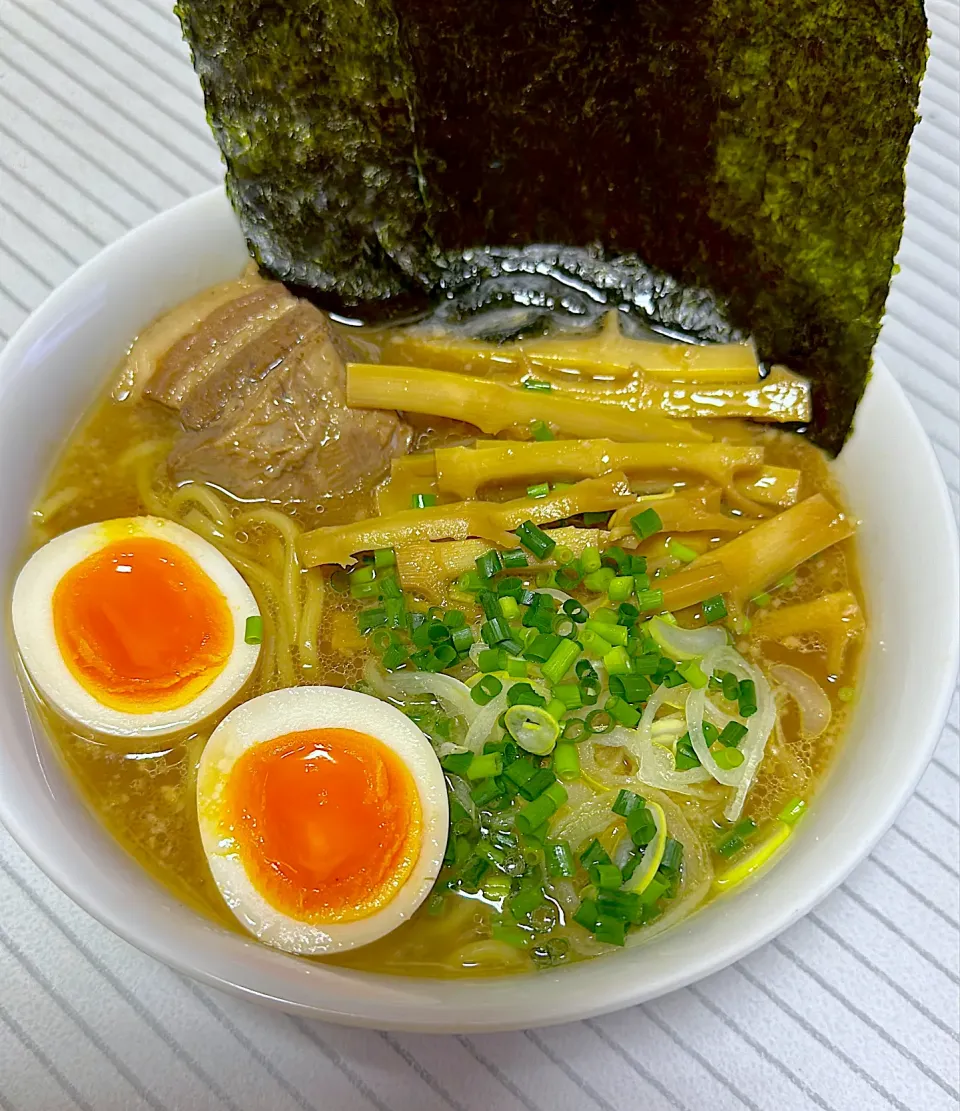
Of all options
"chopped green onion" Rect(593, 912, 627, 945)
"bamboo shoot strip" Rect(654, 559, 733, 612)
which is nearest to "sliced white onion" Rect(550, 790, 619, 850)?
"chopped green onion" Rect(593, 912, 627, 945)

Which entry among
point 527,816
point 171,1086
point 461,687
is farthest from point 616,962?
point 171,1086

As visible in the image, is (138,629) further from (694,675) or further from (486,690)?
(694,675)

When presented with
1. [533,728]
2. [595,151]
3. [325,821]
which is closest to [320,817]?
[325,821]

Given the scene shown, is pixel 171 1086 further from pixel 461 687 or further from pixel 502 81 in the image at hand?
pixel 502 81

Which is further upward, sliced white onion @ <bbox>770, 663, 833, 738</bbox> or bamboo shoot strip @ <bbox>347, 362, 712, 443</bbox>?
bamboo shoot strip @ <bbox>347, 362, 712, 443</bbox>

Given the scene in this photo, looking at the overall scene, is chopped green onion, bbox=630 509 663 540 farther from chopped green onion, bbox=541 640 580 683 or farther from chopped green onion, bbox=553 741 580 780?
chopped green onion, bbox=553 741 580 780

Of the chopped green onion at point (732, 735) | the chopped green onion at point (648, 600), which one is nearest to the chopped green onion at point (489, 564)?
the chopped green onion at point (648, 600)
